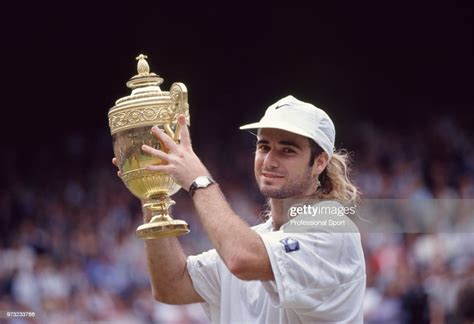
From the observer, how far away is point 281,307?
3059 mm

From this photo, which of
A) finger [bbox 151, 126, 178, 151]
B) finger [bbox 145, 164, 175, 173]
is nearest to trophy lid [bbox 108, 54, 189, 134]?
finger [bbox 151, 126, 178, 151]

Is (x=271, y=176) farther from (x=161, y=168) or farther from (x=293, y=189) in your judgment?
(x=161, y=168)

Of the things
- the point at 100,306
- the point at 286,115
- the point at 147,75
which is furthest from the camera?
the point at 100,306

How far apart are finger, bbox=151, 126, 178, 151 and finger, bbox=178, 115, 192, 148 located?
1.2 inches

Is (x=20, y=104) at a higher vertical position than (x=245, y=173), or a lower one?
higher

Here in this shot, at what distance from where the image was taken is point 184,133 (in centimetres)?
309

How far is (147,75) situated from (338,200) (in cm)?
79

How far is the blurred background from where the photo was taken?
7914 millimetres

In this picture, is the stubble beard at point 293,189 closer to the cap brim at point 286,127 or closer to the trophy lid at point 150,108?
the cap brim at point 286,127

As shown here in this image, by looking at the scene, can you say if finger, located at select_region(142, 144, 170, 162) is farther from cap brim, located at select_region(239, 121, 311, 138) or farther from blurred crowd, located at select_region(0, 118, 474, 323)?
blurred crowd, located at select_region(0, 118, 474, 323)

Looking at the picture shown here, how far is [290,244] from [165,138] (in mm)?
503

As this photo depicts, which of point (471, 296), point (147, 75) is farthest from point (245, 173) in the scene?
point (471, 296)

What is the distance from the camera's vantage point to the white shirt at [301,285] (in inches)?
117

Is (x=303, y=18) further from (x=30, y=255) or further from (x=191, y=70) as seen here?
(x=30, y=255)
